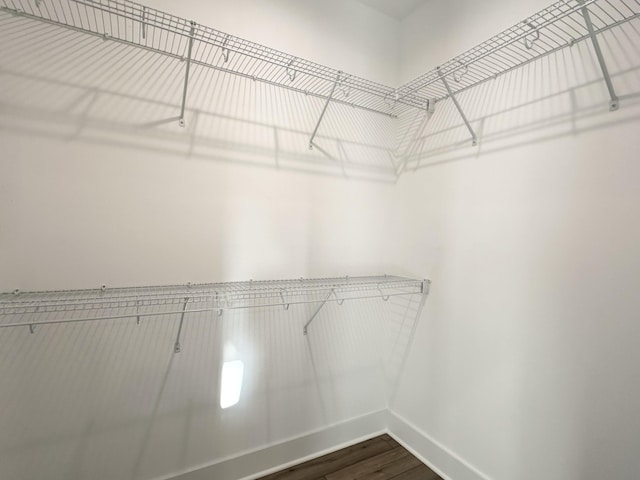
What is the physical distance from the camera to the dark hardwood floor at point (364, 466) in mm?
1591

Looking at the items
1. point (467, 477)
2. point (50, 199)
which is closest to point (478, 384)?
point (467, 477)

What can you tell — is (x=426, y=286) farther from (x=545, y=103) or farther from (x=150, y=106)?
(x=150, y=106)

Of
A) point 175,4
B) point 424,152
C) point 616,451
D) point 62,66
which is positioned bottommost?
point 616,451

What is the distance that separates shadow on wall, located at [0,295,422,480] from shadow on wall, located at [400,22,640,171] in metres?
0.94

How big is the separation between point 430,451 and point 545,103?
1.82m

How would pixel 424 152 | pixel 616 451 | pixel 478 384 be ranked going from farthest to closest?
pixel 424 152, pixel 478 384, pixel 616 451

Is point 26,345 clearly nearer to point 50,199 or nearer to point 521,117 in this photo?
point 50,199

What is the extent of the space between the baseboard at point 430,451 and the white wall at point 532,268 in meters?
0.02

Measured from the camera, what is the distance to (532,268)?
4.17 feet

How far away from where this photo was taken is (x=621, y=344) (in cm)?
102

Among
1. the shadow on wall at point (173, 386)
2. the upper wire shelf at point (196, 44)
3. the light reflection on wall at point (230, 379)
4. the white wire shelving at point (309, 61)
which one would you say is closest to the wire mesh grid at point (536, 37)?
the white wire shelving at point (309, 61)

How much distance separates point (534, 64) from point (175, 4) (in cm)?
160

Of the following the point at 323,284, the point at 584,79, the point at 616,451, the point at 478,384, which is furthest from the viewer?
the point at 323,284

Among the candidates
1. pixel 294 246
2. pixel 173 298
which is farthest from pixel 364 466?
pixel 173 298
